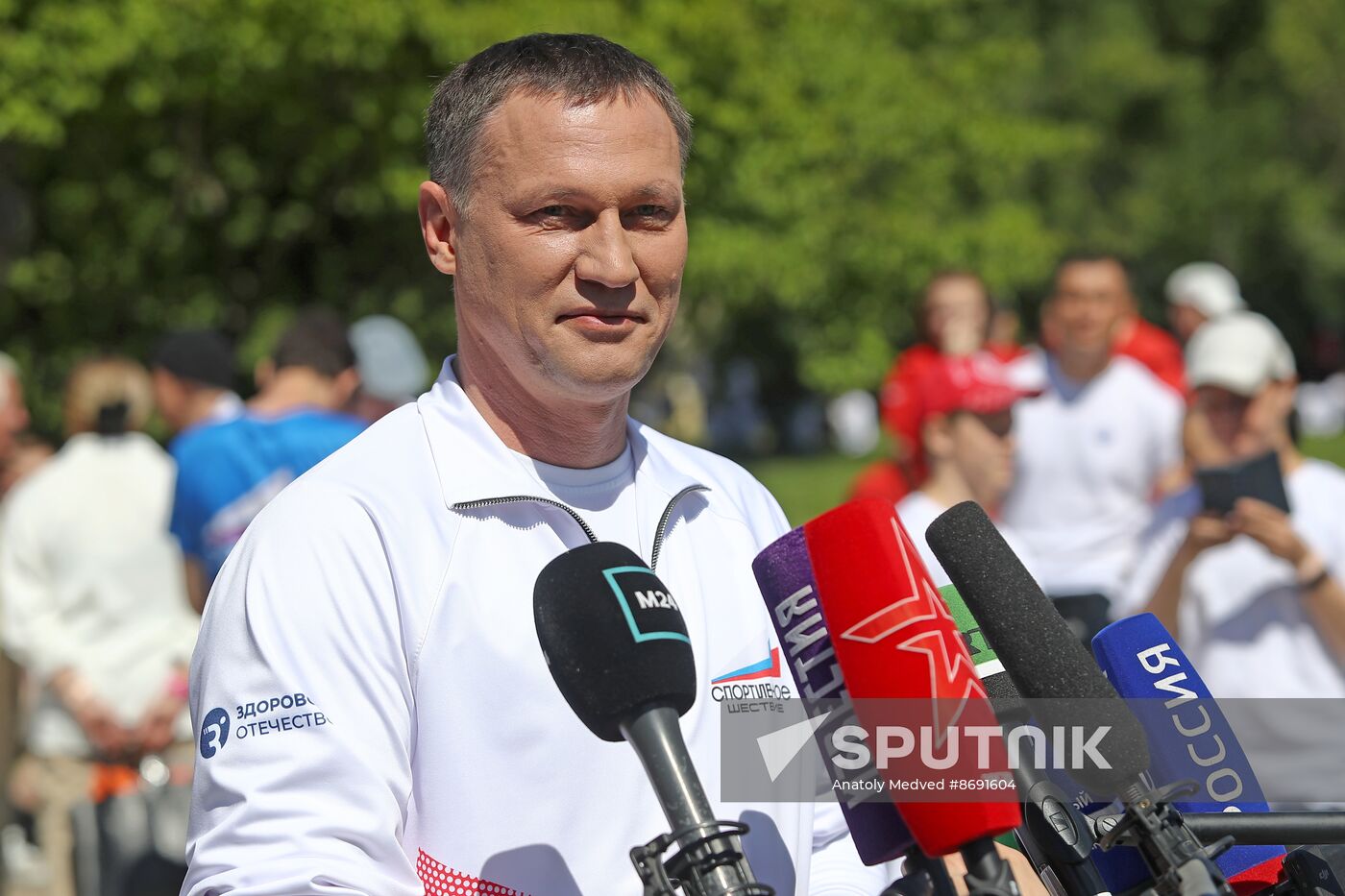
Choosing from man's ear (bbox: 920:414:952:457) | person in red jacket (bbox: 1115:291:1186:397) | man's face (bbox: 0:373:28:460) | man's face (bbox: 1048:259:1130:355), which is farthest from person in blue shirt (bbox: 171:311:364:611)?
person in red jacket (bbox: 1115:291:1186:397)

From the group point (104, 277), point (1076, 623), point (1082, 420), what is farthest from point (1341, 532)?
point (104, 277)

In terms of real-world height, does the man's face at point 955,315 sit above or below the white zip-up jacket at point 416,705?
above

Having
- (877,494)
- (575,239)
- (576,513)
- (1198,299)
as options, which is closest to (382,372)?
(877,494)

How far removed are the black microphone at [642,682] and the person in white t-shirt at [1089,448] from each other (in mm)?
5385

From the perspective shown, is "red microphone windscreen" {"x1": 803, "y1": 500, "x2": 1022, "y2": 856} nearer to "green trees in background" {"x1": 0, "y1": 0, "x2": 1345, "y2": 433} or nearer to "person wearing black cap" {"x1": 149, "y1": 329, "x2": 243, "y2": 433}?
"person wearing black cap" {"x1": 149, "y1": 329, "x2": 243, "y2": 433}

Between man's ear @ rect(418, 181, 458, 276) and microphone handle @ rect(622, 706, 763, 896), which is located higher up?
man's ear @ rect(418, 181, 458, 276)

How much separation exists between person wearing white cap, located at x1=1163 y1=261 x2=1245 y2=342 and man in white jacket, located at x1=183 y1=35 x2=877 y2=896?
270 inches

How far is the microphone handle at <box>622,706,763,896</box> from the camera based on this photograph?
1.61 meters

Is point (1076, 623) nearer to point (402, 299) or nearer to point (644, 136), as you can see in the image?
point (644, 136)

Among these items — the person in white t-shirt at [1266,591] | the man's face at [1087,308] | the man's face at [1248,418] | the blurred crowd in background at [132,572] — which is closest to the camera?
the person in white t-shirt at [1266,591]

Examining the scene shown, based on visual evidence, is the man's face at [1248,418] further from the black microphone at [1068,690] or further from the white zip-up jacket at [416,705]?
the black microphone at [1068,690]

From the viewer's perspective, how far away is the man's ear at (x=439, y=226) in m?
2.33

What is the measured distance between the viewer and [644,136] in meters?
2.21
